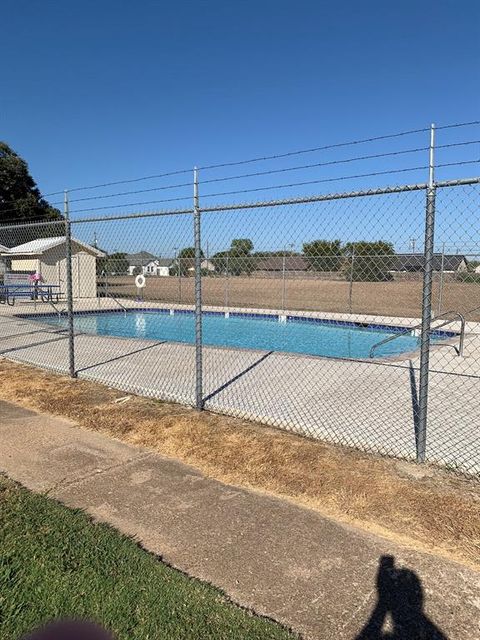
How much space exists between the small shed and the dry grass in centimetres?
1975

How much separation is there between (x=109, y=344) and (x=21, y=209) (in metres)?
31.8

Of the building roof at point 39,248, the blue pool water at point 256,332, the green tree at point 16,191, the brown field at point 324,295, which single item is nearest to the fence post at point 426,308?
the blue pool water at point 256,332

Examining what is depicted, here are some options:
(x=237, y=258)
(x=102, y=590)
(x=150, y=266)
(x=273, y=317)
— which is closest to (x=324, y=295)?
(x=273, y=317)

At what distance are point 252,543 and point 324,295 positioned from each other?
891 inches

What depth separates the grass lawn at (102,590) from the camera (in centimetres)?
220

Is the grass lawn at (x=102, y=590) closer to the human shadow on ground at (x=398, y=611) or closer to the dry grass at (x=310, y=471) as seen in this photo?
the human shadow on ground at (x=398, y=611)

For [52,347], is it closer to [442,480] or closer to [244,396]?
[244,396]

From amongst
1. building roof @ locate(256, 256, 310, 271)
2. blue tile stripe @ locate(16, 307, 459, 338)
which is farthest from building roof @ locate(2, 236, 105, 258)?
building roof @ locate(256, 256, 310, 271)

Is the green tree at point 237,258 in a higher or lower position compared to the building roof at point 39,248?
lower

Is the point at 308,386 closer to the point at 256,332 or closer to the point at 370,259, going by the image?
the point at 256,332

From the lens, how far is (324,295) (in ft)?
82.3

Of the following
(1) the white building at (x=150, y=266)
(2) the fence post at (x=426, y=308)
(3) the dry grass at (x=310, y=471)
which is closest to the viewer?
(3) the dry grass at (x=310, y=471)

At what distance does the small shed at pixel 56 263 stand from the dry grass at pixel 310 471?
19.7 meters

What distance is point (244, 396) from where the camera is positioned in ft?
20.4
